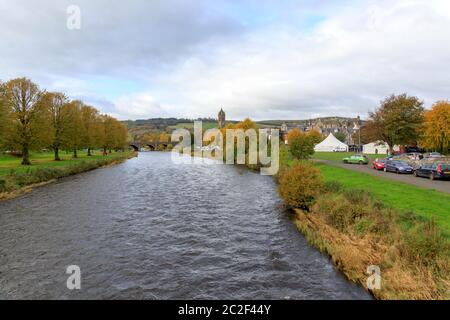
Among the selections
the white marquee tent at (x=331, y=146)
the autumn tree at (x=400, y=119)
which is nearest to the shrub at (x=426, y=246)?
the autumn tree at (x=400, y=119)

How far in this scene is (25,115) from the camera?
1902 inches

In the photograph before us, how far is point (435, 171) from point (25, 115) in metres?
56.5

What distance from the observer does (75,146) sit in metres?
64.1

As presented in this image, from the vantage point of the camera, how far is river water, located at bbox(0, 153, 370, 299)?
38.7ft

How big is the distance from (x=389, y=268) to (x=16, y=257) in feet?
55.5

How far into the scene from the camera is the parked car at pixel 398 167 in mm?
37031

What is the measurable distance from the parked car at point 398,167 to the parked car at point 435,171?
342cm

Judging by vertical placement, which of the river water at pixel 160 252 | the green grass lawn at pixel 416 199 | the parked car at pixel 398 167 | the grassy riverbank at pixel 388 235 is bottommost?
the river water at pixel 160 252

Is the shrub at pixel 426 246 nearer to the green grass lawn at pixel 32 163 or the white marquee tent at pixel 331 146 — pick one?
the green grass lawn at pixel 32 163

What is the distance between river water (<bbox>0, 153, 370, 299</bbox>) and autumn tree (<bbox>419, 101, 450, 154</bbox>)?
42.1m

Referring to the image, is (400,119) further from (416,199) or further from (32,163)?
(32,163)

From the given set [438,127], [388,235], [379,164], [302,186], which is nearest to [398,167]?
[379,164]

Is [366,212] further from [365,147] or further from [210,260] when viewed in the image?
[365,147]
